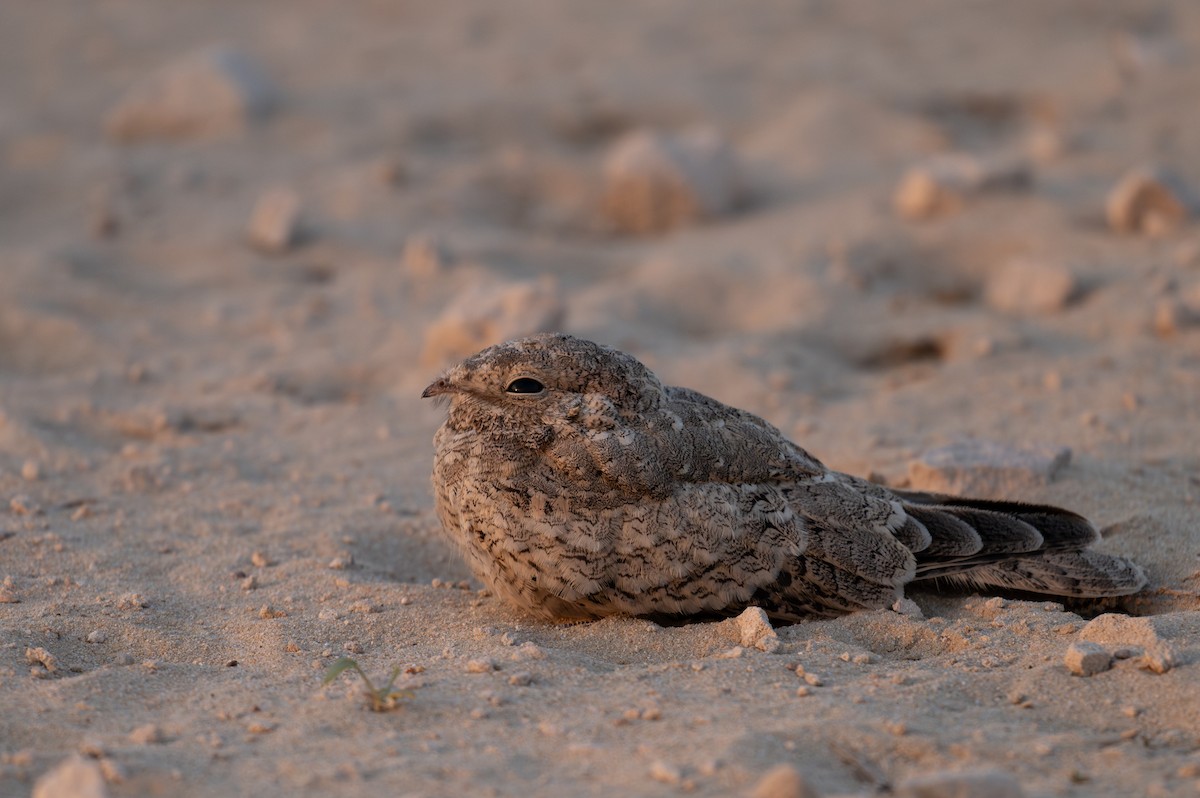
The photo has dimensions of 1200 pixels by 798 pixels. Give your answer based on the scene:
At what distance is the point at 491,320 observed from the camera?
5926 millimetres

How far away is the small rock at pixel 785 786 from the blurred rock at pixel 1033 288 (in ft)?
13.7

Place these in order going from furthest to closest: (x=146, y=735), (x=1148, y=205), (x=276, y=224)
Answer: (x=276, y=224), (x=1148, y=205), (x=146, y=735)

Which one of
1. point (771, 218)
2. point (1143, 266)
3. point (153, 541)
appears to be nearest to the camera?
point (153, 541)

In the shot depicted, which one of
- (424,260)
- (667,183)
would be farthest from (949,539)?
→ (667,183)

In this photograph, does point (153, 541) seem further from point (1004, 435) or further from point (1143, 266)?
point (1143, 266)

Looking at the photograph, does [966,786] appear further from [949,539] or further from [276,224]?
[276,224]

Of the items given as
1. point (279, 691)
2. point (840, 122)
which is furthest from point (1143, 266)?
point (279, 691)

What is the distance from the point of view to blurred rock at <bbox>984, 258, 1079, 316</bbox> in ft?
20.3

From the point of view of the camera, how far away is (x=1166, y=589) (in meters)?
3.86

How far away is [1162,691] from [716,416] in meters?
1.40

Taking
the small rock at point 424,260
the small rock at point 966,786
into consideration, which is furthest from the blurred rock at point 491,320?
the small rock at point 966,786

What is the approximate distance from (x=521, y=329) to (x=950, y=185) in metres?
2.66

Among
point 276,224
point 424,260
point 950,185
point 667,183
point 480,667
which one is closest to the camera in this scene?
point 480,667

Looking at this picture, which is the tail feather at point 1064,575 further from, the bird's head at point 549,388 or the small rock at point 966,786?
the small rock at point 966,786
